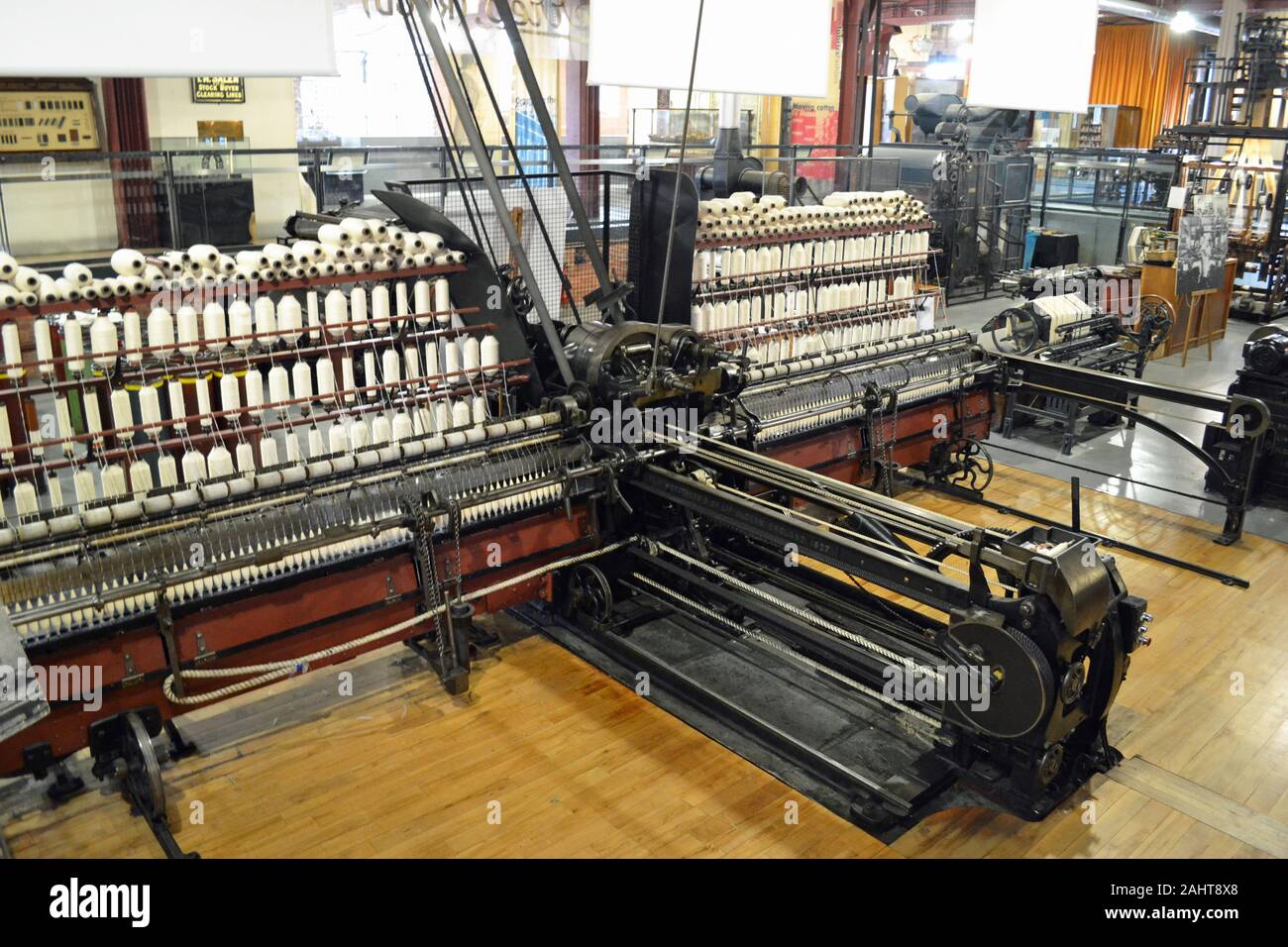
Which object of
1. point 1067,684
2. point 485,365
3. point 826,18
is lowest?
point 1067,684

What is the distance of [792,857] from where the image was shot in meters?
3.97

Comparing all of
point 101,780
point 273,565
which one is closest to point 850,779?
point 273,565

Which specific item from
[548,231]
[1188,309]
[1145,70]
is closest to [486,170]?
[548,231]

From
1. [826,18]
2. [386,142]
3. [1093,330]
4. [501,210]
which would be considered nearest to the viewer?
[501,210]

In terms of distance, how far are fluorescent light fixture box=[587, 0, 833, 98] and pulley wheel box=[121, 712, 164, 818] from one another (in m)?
4.34

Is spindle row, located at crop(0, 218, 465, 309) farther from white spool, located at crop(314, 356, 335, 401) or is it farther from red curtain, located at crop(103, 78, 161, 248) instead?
red curtain, located at crop(103, 78, 161, 248)

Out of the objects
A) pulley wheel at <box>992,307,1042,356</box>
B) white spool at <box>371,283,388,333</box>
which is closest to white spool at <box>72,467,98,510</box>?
white spool at <box>371,283,388,333</box>

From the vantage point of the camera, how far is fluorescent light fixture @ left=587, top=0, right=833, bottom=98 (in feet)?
21.3

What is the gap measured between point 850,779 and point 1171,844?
48.2 inches

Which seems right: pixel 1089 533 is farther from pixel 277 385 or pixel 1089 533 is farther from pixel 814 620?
pixel 277 385

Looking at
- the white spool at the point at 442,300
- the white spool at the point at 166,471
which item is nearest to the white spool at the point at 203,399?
the white spool at the point at 166,471

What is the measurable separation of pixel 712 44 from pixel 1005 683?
455cm

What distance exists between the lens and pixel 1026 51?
6.71m

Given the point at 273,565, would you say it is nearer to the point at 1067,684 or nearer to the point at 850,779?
the point at 850,779
